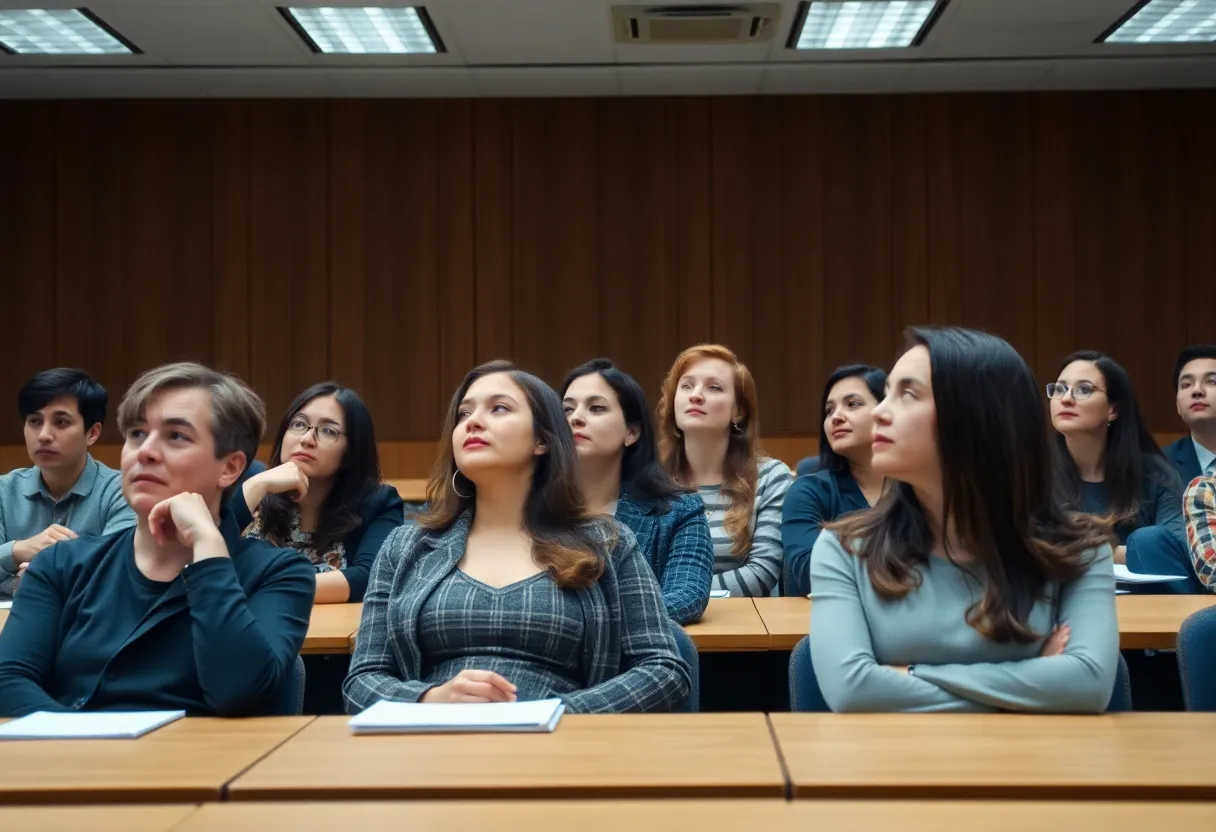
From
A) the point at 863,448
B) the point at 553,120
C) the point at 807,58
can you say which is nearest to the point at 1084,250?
the point at 807,58

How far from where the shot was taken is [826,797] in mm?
1430

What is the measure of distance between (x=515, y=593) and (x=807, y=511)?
5.58ft

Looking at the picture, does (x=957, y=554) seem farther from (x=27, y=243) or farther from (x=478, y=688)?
(x=27, y=243)

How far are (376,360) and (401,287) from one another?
0.52 meters

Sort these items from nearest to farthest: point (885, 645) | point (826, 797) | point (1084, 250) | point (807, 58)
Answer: point (826, 797) → point (885, 645) → point (807, 58) → point (1084, 250)

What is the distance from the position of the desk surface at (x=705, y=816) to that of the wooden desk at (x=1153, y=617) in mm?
1237

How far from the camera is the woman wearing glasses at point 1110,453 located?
423 centimetres

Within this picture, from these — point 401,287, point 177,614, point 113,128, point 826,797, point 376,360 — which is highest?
point 113,128

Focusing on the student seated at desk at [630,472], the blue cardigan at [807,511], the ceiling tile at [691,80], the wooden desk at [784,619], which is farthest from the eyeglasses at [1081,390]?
the ceiling tile at [691,80]

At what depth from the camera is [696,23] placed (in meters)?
6.21

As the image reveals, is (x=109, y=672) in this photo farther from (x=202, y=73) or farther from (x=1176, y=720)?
(x=202, y=73)

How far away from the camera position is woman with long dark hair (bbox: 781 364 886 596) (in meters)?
3.66

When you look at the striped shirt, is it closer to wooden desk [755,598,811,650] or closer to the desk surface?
wooden desk [755,598,811,650]

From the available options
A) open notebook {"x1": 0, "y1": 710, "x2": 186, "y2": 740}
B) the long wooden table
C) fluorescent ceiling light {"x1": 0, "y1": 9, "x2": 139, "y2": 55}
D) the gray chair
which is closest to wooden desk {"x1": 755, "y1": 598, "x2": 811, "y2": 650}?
the long wooden table
